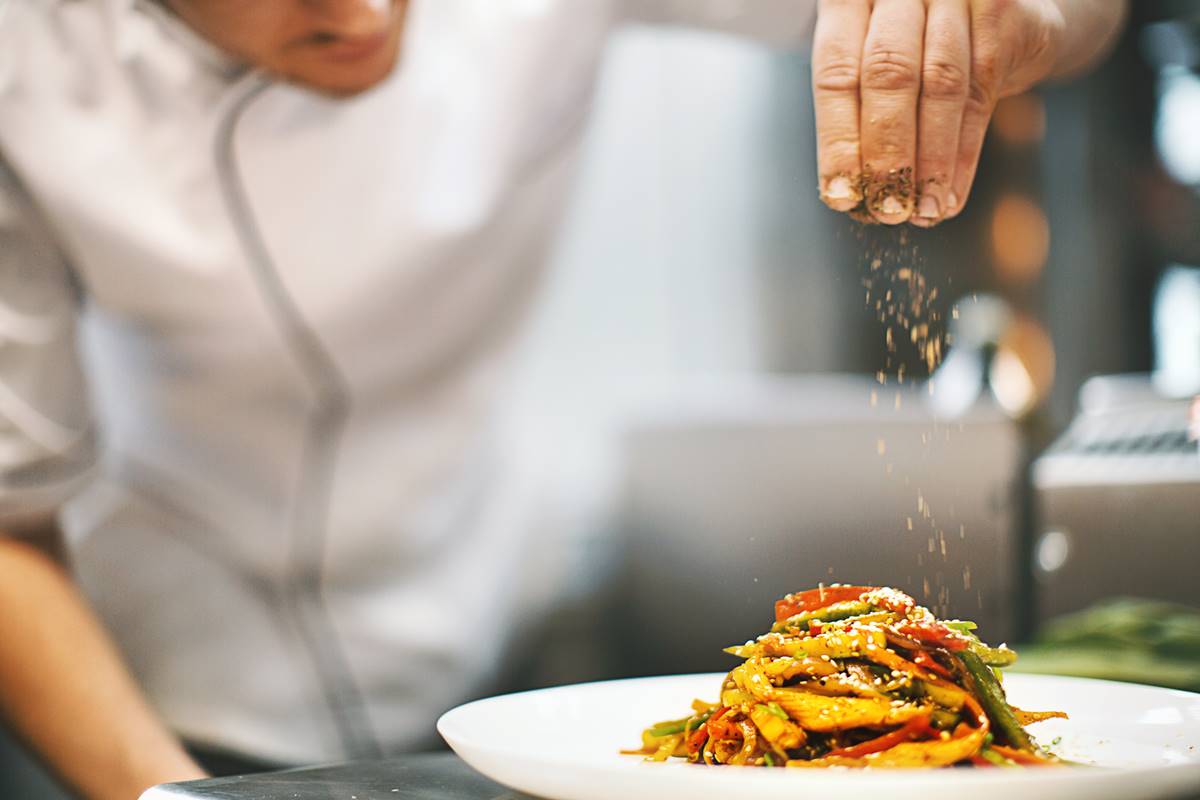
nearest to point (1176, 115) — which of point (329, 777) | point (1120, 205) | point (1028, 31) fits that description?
point (1120, 205)

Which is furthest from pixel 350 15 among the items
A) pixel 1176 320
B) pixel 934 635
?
pixel 1176 320

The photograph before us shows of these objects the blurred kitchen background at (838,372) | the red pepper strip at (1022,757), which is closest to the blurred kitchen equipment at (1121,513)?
the blurred kitchen background at (838,372)

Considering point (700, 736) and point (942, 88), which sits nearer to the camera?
point (942, 88)

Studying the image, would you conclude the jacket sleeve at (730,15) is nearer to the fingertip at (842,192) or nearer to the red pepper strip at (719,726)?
the fingertip at (842,192)

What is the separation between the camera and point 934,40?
0.49 meters

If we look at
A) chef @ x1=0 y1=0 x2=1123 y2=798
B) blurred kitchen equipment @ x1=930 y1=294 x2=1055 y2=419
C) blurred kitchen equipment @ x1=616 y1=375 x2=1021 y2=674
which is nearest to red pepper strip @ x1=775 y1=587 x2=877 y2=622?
blurred kitchen equipment @ x1=616 y1=375 x2=1021 y2=674

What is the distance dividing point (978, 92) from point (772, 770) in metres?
0.31

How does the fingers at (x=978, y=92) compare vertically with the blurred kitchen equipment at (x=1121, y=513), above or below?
above

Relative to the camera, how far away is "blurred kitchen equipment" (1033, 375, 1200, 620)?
3.68ft

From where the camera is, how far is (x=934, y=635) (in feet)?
1.96

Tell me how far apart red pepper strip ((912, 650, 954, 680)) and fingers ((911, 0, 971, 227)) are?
255mm

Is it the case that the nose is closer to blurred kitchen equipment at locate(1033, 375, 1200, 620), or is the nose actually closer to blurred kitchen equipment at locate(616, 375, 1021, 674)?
blurred kitchen equipment at locate(616, 375, 1021, 674)

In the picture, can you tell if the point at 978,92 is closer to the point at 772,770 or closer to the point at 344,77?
the point at 772,770

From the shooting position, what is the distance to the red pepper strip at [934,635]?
596mm
